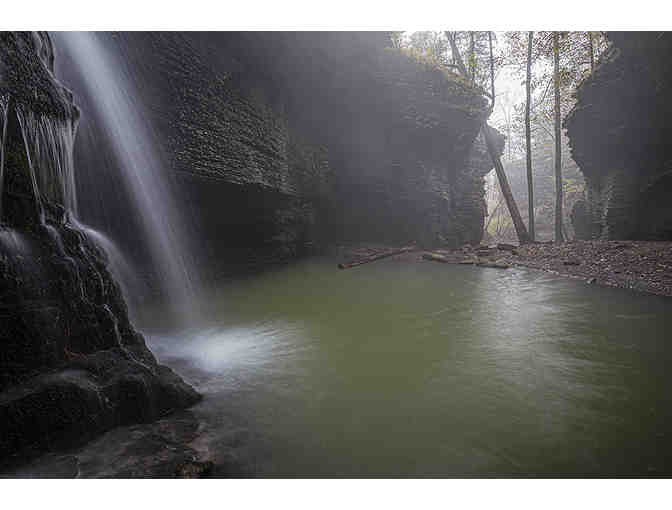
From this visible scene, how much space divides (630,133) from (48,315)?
15783 mm

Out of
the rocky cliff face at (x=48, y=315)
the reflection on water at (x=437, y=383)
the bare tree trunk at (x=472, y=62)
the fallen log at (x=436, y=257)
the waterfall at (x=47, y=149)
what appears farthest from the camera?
the bare tree trunk at (x=472, y=62)

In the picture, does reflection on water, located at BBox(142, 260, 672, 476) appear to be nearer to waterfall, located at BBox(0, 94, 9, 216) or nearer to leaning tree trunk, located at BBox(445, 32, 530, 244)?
waterfall, located at BBox(0, 94, 9, 216)

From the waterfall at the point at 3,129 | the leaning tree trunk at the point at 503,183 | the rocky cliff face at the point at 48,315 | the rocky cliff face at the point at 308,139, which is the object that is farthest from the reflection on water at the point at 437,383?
the leaning tree trunk at the point at 503,183

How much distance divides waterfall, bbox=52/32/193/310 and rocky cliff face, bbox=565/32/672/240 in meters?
14.0

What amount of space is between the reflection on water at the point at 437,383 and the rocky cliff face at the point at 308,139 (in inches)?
129

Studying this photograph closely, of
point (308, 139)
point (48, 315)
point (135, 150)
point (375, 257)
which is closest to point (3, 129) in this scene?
point (48, 315)

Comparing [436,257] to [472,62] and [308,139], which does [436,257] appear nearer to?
[308,139]

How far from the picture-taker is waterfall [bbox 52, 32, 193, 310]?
536cm

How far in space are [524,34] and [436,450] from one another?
16.2 meters

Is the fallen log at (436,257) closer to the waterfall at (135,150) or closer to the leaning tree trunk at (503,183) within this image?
the leaning tree trunk at (503,183)

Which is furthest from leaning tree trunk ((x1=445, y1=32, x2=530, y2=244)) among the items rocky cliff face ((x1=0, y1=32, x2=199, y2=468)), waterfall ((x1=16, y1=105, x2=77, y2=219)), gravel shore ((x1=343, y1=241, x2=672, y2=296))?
waterfall ((x1=16, y1=105, x2=77, y2=219))

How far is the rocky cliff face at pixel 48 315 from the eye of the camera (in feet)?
6.77

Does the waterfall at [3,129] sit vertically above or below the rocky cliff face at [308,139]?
below

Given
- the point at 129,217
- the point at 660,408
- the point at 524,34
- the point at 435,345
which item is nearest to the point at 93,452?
the point at 435,345
